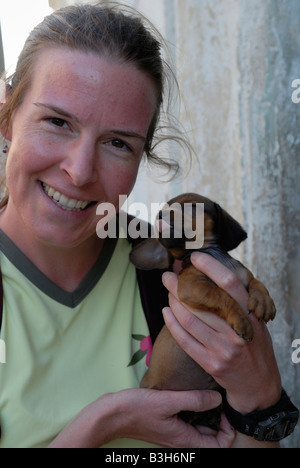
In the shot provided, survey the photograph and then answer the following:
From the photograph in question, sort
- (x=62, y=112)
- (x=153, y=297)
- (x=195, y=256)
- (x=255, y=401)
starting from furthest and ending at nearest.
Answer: (x=153, y=297), (x=195, y=256), (x=255, y=401), (x=62, y=112)

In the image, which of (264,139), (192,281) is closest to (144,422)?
(192,281)

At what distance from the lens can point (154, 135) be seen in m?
2.29

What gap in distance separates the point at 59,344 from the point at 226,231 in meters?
0.77

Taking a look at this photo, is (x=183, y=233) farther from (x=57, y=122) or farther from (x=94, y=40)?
(x=94, y=40)

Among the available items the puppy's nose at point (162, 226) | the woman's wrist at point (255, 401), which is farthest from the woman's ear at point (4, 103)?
the woman's wrist at point (255, 401)

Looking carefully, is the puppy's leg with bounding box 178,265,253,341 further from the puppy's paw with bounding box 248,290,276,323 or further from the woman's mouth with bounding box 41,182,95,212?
the woman's mouth with bounding box 41,182,95,212

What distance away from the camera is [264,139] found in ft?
8.89

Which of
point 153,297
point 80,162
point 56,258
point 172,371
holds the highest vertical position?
point 80,162

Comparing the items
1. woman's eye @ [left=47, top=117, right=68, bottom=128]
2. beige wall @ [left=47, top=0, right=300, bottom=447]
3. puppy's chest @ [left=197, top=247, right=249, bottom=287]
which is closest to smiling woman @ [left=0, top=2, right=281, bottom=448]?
woman's eye @ [left=47, top=117, right=68, bottom=128]

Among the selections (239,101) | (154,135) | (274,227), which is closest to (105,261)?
(154,135)

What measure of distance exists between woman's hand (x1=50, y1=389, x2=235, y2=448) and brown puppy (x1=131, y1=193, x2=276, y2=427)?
93 millimetres

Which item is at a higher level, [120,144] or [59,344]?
[120,144]

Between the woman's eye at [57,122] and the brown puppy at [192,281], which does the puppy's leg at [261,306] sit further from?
the woman's eye at [57,122]

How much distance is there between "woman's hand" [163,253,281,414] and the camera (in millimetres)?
1742
